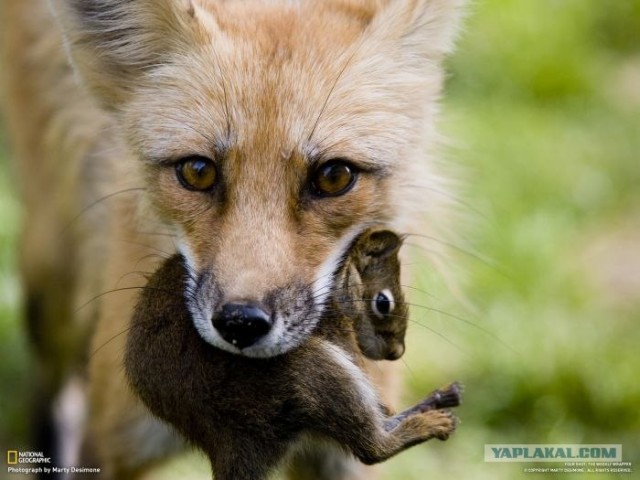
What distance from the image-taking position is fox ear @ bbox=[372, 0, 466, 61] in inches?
166

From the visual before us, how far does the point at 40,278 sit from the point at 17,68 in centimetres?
131

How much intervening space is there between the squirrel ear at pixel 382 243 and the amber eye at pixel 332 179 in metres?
0.23

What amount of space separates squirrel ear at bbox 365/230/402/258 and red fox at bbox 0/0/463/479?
0.42 feet

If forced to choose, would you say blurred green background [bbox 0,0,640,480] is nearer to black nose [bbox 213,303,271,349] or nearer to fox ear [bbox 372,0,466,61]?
fox ear [bbox 372,0,466,61]

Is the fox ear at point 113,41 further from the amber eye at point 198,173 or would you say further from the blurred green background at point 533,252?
the blurred green background at point 533,252

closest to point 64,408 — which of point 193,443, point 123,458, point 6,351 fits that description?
point 6,351

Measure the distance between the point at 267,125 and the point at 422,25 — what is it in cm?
94

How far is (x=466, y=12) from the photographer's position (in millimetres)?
4480

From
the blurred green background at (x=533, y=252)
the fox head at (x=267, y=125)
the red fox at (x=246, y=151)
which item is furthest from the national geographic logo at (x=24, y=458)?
the fox head at (x=267, y=125)

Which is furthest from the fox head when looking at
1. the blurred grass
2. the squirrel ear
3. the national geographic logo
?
the national geographic logo

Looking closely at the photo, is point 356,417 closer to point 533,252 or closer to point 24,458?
point 24,458

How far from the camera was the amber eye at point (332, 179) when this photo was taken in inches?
152

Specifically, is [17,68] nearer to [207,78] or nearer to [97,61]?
[97,61]

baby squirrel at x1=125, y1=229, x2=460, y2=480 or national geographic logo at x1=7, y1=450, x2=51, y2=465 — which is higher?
national geographic logo at x1=7, y1=450, x2=51, y2=465
